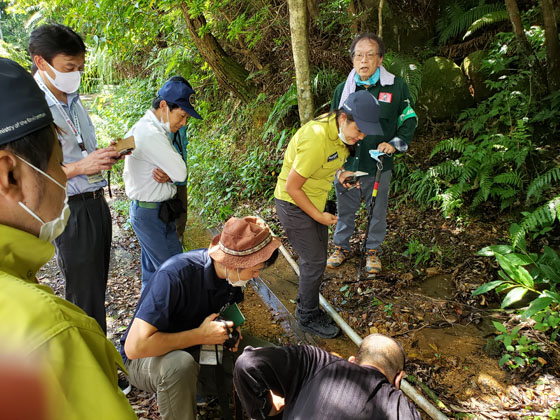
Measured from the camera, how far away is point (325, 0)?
7.19 metres

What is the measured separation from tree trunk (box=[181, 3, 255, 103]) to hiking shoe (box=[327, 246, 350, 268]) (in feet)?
15.4

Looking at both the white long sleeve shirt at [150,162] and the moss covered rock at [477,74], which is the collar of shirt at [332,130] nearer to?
the white long sleeve shirt at [150,162]

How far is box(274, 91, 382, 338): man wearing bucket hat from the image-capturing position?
9.62ft

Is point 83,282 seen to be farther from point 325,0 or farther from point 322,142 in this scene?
point 325,0

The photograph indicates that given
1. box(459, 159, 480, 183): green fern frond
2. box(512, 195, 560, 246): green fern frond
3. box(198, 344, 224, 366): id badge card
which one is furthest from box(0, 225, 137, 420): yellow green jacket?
box(459, 159, 480, 183): green fern frond

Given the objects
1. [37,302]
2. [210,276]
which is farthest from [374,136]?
[37,302]

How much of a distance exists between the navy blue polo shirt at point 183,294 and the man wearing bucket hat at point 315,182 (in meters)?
0.93

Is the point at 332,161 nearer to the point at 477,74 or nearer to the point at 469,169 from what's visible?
the point at 469,169

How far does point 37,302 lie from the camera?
752 mm

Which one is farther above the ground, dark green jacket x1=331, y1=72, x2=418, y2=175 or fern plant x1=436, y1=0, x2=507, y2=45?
fern plant x1=436, y1=0, x2=507, y2=45

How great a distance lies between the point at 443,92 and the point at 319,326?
4.67m

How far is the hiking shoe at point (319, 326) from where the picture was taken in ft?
11.2

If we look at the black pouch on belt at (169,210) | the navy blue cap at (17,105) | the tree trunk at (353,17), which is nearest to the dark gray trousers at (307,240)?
the black pouch on belt at (169,210)

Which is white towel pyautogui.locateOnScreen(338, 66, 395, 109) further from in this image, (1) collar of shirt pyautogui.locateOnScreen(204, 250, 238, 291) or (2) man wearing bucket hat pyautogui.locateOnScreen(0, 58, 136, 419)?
(2) man wearing bucket hat pyautogui.locateOnScreen(0, 58, 136, 419)
